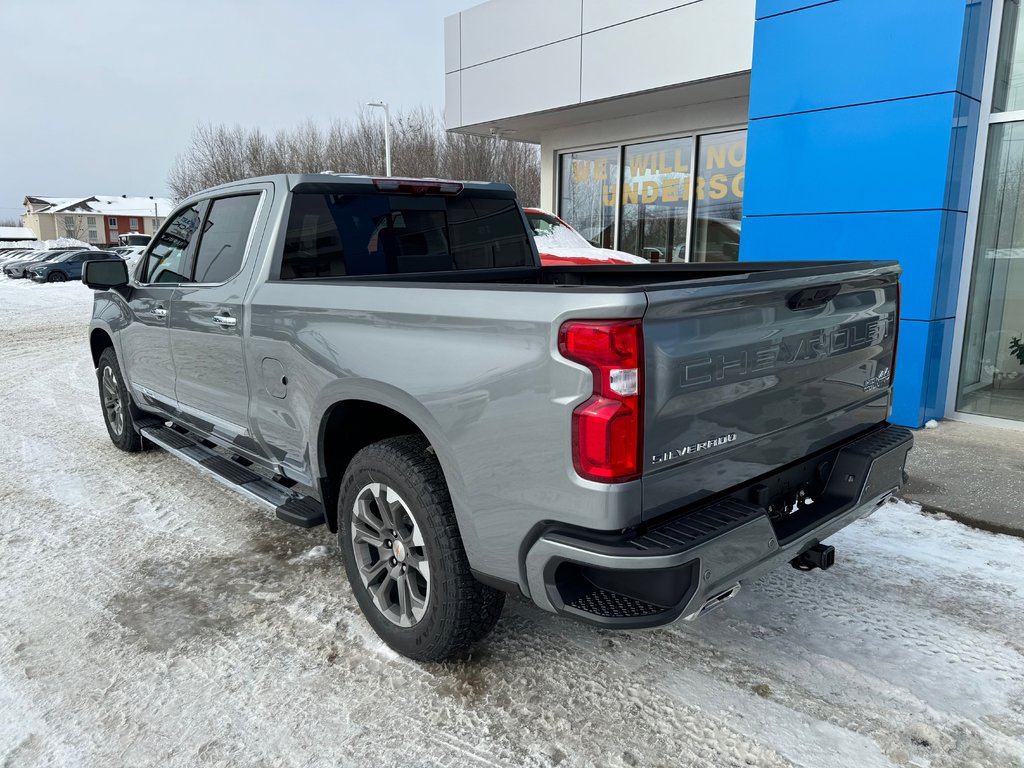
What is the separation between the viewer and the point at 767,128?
7.30 meters

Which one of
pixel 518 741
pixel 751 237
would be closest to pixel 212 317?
pixel 518 741

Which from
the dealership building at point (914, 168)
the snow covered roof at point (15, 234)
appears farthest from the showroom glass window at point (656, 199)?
the snow covered roof at point (15, 234)

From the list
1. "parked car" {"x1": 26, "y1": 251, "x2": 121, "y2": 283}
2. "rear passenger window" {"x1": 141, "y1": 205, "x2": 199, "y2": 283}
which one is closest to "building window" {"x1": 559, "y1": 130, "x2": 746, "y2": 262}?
"rear passenger window" {"x1": 141, "y1": 205, "x2": 199, "y2": 283}

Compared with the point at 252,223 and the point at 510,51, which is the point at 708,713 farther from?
the point at 510,51

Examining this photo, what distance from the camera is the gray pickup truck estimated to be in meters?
2.13

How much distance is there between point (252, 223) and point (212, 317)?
21.3 inches

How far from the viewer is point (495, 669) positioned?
9.62ft

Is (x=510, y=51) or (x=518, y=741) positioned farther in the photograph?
(x=510, y=51)

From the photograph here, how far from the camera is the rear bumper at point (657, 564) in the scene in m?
2.12

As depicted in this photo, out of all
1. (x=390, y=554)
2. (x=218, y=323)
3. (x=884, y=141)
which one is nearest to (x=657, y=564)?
(x=390, y=554)

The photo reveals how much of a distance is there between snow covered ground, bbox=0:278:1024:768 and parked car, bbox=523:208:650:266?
505 centimetres

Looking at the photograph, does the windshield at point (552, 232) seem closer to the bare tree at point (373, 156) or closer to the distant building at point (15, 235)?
the bare tree at point (373, 156)

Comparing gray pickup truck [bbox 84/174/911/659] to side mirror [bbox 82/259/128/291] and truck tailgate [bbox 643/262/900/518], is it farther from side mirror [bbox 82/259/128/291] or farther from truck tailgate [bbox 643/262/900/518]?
side mirror [bbox 82/259/128/291]

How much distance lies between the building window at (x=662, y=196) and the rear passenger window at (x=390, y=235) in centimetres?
786
